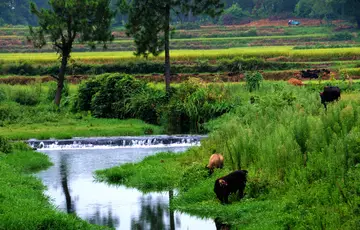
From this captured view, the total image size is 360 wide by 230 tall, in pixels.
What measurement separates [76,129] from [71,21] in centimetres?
905

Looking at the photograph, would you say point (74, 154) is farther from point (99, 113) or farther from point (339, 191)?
point (339, 191)

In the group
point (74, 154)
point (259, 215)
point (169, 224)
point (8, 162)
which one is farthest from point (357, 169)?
point (74, 154)

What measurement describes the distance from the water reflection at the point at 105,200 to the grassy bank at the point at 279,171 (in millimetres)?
580

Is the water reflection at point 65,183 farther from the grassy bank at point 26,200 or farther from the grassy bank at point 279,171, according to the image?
the grassy bank at point 279,171

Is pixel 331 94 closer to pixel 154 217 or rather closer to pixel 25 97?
pixel 154 217

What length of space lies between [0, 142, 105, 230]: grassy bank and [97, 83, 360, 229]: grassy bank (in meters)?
2.96

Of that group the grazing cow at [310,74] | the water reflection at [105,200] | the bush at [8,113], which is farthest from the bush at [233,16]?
the water reflection at [105,200]

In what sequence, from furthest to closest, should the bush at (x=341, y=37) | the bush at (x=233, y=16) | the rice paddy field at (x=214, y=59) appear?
the bush at (x=233, y=16), the bush at (x=341, y=37), the rice paddy field at (x=214, y=59)

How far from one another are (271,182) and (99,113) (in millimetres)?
23286

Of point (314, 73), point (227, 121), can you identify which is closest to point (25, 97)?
point (227, 121)

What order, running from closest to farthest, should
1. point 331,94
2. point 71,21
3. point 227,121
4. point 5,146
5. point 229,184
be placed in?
point 229,184 < point 331,94 < point 5,146 < point 227,121 < point 71,21

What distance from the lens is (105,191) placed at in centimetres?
2539

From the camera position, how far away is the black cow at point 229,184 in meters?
20.8

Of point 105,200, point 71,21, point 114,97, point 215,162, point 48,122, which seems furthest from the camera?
point 71,21
